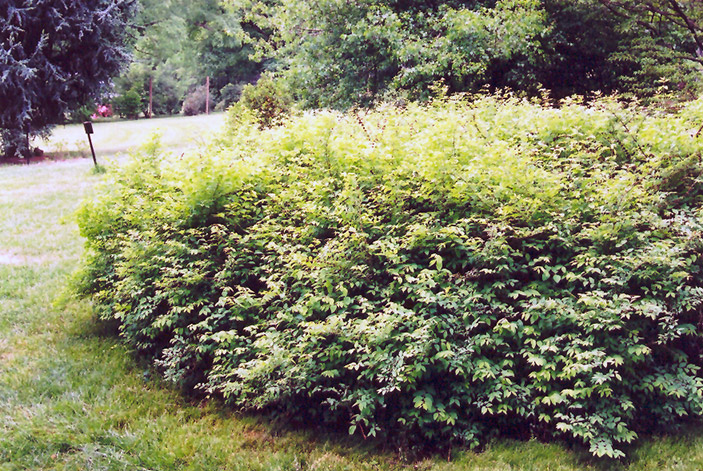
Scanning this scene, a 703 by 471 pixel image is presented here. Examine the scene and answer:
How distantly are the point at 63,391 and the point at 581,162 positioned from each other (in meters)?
4.45

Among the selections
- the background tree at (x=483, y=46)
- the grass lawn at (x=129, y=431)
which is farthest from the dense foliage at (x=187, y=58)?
the grass lawn at (x=129, y=431)

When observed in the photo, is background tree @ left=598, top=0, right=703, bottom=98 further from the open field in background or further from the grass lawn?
the open field in background

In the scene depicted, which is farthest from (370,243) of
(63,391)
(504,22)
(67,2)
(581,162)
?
(67,2)

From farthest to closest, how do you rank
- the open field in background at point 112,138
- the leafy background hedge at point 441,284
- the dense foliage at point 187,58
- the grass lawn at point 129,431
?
the dense foliage at point 187,58 < the open field in background at point 112,138 < the leafy background hedge at point 441,284 < the grass lawn at point 129,431

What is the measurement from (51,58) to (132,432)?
16579mm

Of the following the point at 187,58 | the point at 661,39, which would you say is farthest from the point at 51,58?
the point at 187,58

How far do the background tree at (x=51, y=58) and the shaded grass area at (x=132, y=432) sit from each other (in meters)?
12.9

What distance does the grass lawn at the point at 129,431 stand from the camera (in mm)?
3145

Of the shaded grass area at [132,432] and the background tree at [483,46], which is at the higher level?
the background tree at [483,46]

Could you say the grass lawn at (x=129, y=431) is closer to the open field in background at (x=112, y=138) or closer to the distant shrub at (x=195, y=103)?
the open field in background at (x=112, y=138)

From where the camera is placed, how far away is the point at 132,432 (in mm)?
3451

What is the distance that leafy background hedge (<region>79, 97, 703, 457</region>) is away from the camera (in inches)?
128

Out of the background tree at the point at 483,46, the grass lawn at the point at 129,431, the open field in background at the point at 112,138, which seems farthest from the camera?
the open field in background at the point at 112,138

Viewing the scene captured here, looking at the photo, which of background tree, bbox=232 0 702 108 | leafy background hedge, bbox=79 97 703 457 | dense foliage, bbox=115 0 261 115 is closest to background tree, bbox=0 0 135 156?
background tree, bbox=232 0 702 108
